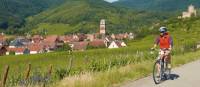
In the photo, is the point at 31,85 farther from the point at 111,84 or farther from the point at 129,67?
the point at 129,67

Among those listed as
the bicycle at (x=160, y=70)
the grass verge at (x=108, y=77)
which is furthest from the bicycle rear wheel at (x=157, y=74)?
the grass verge at (x=108, y=77)

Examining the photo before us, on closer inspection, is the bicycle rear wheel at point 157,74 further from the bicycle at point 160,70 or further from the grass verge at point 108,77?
the grass verge at point 108,77

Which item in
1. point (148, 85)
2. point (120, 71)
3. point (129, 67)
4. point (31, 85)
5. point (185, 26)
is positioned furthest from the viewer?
point (185, 26)

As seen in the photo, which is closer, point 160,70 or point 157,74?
point 160,70

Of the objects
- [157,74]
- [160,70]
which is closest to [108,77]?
[157,74]

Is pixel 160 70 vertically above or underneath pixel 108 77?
above

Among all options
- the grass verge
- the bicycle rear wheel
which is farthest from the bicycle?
the grass verge

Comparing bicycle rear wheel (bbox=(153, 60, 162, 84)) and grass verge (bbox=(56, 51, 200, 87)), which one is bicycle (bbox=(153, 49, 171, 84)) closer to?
bicycle rear wheel (bbox=(153, 60, 162, 84))

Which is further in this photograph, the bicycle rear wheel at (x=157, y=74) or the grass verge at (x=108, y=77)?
the bicycle rear wheel at (x=157, y=74)

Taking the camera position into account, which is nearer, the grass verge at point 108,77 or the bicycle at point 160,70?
the grass verge at point 108,77

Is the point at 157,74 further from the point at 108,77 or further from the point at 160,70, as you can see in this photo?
the point at 108,77

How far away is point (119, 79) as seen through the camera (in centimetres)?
1705

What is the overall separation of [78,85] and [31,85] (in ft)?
4.64

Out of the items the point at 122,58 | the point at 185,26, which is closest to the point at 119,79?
the point at 122,58
